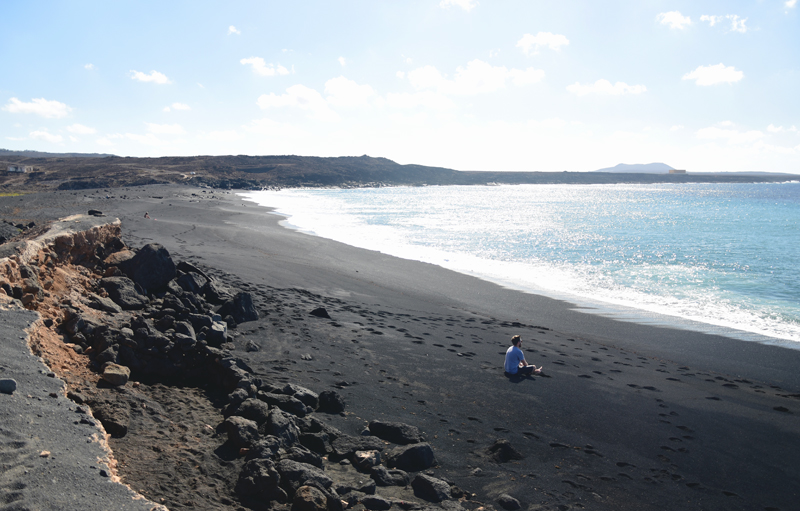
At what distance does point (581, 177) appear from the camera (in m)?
189

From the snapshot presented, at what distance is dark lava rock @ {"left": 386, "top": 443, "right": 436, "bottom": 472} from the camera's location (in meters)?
4.61

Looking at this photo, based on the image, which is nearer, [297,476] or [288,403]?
[297,476]

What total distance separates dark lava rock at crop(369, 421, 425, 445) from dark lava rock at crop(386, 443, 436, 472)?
1.14ft

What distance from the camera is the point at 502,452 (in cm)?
497

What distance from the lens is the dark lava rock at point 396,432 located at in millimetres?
5086

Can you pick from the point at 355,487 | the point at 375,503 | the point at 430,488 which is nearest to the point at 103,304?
the point at 355,487

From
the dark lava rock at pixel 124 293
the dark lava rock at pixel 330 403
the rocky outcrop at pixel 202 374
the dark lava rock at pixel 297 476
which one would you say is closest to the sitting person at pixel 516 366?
the rocky outcrop at pixel 202 374

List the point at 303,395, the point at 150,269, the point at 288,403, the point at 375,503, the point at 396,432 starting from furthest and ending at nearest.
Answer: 1. the point at 150,269
2. the point at 303,395
3. the point at 288,403
4. the point at 396,432
5. the point at 375,503

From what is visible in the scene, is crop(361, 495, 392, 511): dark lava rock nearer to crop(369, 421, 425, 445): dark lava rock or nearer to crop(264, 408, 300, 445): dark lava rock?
crop(264, 408, 300, 445): dark lava rock

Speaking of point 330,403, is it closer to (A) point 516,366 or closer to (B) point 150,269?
(A) point 516,366

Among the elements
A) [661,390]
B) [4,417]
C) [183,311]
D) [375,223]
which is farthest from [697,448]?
[375,223]

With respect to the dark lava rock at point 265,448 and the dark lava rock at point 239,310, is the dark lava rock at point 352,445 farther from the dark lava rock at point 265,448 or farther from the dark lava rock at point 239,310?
the dark lava rock at point 239,310

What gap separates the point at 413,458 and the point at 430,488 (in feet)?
1.59

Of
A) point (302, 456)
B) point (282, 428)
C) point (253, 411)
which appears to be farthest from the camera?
point (253, 411)
